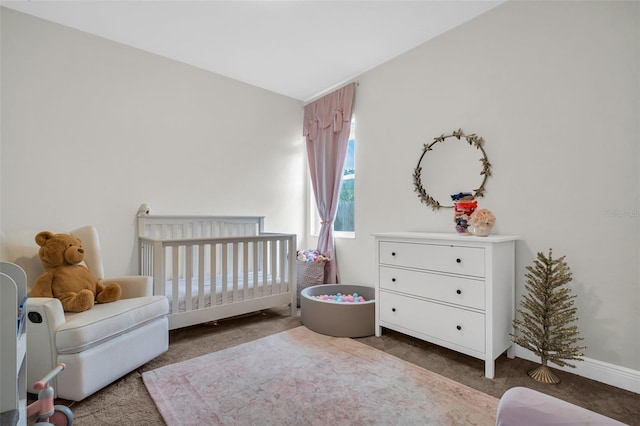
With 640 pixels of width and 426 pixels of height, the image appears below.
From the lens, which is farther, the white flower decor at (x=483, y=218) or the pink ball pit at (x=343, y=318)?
the pink ball pit at (x=343, y=318)

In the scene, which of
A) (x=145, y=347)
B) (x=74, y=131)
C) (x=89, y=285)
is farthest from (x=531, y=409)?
(x=74, y=131)

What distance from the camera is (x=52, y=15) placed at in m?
2.31

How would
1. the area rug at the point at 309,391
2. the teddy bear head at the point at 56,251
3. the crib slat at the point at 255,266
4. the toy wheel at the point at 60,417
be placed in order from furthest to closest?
the crib slat at the point at 255,266 → the teddy bear head at the point at 56,251 → the area rug at the point at 309,391 → the toy wheel at the point at 60,417

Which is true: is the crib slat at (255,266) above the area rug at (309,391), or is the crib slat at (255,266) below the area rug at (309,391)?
above

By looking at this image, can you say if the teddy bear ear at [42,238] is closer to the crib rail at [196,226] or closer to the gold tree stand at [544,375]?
the crib rail at [196,226]

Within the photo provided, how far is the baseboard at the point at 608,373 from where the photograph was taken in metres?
1.65

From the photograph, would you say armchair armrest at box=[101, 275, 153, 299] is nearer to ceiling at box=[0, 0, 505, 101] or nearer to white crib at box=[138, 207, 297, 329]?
white crib at box=[138, 207, 297, 329]

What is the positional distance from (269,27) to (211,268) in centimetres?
192

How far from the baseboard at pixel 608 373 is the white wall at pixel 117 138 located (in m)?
2.86

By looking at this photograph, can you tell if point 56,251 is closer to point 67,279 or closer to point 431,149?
point 67,279

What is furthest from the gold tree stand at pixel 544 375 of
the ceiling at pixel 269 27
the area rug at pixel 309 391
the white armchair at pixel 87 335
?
the ceiling at pixel 269 27

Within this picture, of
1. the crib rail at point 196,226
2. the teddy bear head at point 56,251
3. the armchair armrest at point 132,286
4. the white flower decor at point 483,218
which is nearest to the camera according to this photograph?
the teddy bear head at point 56,251

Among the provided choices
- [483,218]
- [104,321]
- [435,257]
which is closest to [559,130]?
[483,218]

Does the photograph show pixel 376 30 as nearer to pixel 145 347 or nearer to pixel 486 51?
pixel 486 51
